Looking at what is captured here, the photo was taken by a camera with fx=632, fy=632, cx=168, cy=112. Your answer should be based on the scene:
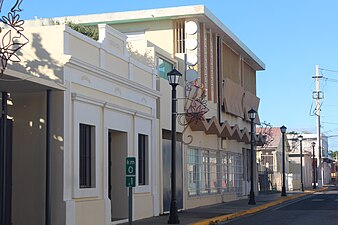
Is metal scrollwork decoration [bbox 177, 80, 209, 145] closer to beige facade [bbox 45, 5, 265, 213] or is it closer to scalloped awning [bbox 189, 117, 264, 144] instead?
beige facade [bbox 45, 5, 265, 213]

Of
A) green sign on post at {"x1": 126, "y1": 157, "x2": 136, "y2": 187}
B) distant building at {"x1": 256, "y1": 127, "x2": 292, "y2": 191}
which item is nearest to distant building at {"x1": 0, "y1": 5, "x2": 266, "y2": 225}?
green sign on post at {"x1": 126, "y1": 157, "x2": 136, "y2": 187}

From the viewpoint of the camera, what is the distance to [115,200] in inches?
850

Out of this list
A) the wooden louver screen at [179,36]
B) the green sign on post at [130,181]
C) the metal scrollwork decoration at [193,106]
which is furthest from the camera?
the wooden louver screen at [179,36]

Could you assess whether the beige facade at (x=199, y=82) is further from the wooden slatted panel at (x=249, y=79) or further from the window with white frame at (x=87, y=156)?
the window with white frame at (x=87, y=156)

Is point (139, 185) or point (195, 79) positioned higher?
point (195, 79)

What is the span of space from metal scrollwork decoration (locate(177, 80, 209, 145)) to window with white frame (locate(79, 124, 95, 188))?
8929 mm

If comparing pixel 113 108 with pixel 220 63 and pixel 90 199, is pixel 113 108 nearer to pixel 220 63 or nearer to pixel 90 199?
pixel 90 199

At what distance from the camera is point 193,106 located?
28844 millimetres

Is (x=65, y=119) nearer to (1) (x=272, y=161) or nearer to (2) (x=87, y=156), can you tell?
(2) (x=87, y=156)

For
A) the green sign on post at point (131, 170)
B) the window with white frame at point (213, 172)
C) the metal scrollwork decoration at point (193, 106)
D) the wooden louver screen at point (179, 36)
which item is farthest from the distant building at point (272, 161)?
the green sign on post at point (131, 170)

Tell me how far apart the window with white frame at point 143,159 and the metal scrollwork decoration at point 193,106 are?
419 cm

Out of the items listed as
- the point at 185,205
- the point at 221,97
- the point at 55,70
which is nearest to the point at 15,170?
the point at 55,70

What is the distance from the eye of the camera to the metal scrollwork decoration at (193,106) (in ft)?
91.5

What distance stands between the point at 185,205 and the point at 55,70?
1279cm
